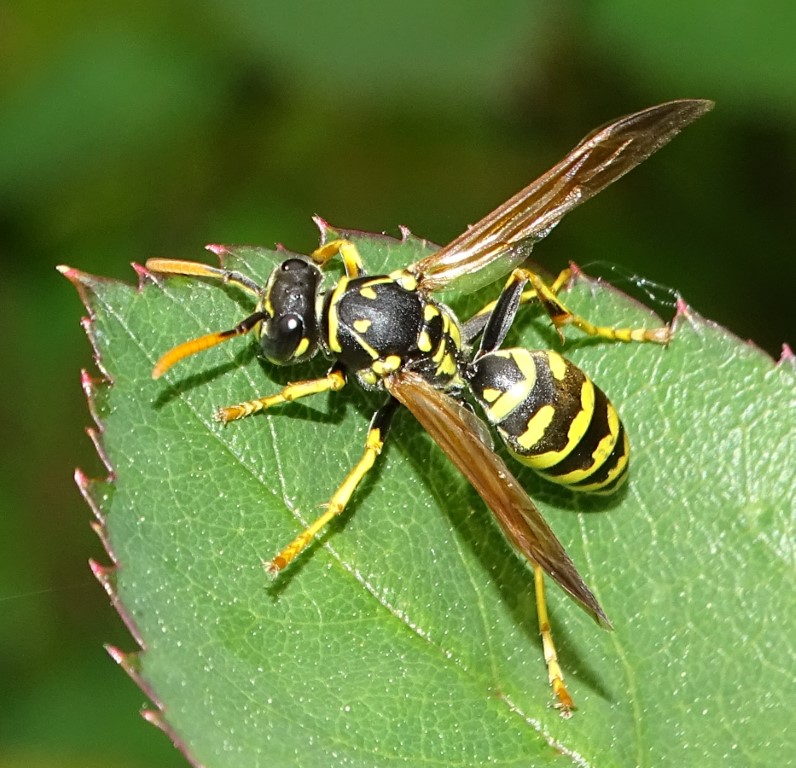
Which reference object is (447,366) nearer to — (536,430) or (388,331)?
(388,331)

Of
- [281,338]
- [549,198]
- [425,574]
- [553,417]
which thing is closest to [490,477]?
[425,574]

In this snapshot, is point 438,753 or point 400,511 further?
point 400,511

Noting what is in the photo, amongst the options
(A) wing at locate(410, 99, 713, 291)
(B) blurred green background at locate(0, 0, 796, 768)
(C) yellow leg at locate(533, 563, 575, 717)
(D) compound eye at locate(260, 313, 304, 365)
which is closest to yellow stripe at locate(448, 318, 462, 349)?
(A) wing at locate(410, 99, 713, 291)

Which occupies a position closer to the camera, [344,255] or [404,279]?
[344,255]

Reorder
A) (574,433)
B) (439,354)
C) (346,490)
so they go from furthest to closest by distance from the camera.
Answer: (439,354) → (574,433) → (346,490)

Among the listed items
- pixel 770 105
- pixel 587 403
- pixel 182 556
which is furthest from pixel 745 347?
pixel 770 105

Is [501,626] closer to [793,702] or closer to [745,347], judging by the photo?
[793,702]
